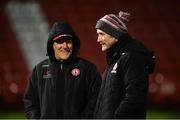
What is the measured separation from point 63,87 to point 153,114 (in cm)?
701

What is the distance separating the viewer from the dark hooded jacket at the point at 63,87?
16.6 ft

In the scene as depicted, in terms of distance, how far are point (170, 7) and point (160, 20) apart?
587 millimetres

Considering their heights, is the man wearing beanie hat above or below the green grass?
above

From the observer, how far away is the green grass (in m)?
11.4

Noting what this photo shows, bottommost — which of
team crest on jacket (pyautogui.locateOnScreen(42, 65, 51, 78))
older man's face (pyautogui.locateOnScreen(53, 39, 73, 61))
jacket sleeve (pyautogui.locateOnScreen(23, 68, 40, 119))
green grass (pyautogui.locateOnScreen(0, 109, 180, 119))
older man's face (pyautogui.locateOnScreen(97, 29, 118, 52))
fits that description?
green grass (pyautogui.locateOnScreen(0, 109, 180, 119))

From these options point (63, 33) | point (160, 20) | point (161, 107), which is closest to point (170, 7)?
point (160, 20)

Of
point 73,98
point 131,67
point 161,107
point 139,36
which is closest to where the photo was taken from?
point 131,67

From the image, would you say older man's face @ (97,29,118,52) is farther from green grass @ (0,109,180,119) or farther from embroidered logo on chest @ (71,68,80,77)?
green grass @ (0,109,180,119)

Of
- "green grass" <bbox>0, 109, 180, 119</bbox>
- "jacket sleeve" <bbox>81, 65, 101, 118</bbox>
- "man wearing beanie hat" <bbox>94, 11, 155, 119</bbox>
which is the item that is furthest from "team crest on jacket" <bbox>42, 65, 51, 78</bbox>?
"green grass" <bbox>0, 109, 180, 119</bbox>

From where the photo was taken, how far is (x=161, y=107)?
13.0m

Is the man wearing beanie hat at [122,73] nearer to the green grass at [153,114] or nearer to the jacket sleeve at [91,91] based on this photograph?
the jacket sleeve at [91,91]

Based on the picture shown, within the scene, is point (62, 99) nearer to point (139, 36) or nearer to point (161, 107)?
point (161, 107)

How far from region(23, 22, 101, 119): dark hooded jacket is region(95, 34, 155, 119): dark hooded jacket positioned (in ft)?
1.28

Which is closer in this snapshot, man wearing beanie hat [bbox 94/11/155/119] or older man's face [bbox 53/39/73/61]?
man wearing beanie hat [bbox 94/11/155/119]
